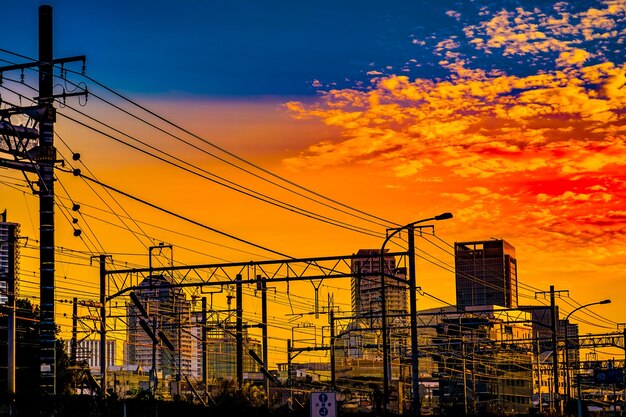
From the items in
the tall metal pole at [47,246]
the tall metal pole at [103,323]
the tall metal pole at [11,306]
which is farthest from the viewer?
the tall metal pole at [103,323]

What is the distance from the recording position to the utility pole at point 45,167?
3662 centimetres

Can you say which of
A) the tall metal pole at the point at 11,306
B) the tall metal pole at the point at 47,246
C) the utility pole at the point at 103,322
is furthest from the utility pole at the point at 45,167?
the utility pole at the point at 103,322

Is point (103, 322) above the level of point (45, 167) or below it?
below

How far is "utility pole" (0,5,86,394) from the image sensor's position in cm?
3662

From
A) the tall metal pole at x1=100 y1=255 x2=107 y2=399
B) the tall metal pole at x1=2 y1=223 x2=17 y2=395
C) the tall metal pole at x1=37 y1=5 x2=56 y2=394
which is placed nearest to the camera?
the tall metal pole at x1=37 y1=5 x2=56 y2=394

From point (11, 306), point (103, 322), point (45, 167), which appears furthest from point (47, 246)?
point (103, 322)

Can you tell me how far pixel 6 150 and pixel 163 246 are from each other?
105 ft

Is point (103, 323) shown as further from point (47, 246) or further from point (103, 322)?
point (47, 246)

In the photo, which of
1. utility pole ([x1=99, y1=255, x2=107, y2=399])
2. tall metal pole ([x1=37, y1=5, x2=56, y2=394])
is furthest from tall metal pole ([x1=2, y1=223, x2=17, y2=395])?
tall metal pole ([x1=37, y1=5, x2=56, y2=394])

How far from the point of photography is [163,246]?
7175 cm

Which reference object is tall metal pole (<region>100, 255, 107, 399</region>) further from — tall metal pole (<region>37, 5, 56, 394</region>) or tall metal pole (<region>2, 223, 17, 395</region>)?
tall metal pole (<region>37, 5, 56, 394</region>)

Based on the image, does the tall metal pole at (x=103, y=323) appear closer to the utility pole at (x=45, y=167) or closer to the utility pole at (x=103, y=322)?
the utility pole at (x=103, y=322)

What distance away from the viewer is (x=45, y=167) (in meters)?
37.2

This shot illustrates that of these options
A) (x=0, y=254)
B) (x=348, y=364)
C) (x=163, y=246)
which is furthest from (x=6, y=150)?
(x=348, y=364)
